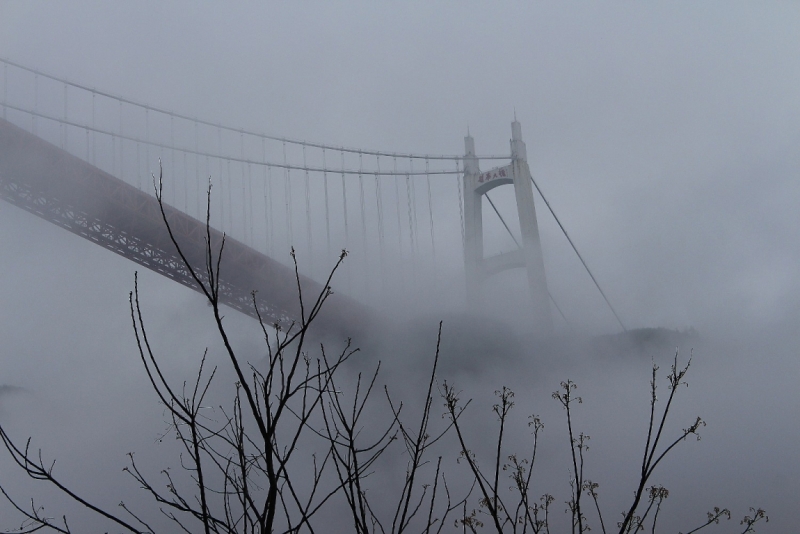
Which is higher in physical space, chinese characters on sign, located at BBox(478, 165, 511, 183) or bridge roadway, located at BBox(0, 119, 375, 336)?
chinese characters on sign, located at BBox(478, 165, 511, 183)

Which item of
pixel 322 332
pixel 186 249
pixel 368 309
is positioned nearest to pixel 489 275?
pixel 368 309

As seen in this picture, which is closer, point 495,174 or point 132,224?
point 132,224

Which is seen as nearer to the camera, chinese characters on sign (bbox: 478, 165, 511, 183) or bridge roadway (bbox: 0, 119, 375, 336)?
bridge roadway (bbox: 0, 119, 375, 336)

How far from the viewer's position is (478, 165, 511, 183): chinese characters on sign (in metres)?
24.5

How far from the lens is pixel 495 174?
81.5 ft

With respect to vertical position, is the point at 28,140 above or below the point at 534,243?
below

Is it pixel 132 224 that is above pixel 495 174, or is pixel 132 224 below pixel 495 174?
below

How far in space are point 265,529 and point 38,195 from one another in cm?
Result: 1554

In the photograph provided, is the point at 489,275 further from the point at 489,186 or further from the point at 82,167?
the point at 82,167

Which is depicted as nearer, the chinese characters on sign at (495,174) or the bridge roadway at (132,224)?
the bridge roadway at (132,224)

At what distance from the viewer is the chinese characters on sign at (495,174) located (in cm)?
2448

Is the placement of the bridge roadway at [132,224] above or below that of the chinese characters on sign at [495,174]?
below

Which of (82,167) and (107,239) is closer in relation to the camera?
(82,167)

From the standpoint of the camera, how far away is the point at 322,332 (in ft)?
71.6
